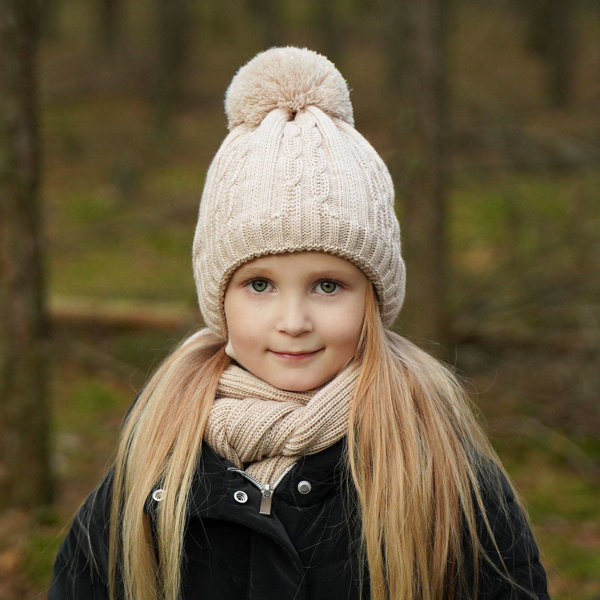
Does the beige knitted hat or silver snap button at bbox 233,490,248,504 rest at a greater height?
the beige knitted hat

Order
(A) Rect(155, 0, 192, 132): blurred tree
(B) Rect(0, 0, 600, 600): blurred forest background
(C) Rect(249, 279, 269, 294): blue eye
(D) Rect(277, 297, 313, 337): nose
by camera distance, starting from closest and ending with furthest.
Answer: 1. (D) Rect(277, 297, 313, 337): nose
2. (C) Rect(249, 279, 269, 294): blue eye
3. (B) Rect(0, 0, 600, 600): blurred forest background
4. (A) Rect(155, 0, 192, 132): blurred tree

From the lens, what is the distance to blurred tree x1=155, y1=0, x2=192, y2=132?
1634 cm

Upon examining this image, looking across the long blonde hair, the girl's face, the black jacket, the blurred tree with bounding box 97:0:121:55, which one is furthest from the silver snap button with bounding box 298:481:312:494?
the blurred tree with bounding box 97:0:121:55

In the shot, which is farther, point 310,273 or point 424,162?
point 424,162

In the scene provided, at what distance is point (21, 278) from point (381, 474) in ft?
9.05

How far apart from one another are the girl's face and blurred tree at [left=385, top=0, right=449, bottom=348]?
11.1ft

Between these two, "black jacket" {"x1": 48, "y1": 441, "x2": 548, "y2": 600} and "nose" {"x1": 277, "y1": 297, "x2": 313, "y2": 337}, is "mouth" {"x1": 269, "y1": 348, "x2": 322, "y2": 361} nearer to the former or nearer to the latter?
"nose" {"x1": 277, "y1": 297, "x2": 313, "y2": 337}

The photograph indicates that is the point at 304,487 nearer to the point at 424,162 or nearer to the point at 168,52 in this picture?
the point at 424,162

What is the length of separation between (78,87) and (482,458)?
785 inches

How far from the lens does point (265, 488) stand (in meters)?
1.99

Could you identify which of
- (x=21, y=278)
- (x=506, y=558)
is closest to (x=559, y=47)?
(x=21, y=278)

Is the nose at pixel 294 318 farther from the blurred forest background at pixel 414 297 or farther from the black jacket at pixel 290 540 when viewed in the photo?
the blurred forest background at pixel 414 297

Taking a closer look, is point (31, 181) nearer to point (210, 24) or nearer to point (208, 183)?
point (208, 183)

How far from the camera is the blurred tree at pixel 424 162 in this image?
5.39 m
